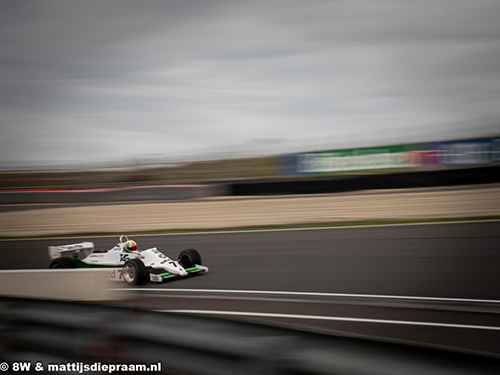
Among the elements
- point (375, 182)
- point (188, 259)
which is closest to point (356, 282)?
point (188, 259)

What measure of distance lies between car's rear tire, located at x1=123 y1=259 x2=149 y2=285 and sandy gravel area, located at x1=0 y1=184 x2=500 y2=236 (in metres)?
6.03

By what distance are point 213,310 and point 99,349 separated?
325 centimetres

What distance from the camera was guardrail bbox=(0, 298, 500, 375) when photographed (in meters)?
1.92

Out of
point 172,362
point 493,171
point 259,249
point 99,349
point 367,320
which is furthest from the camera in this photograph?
point 493,171

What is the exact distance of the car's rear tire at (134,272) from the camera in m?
7.28

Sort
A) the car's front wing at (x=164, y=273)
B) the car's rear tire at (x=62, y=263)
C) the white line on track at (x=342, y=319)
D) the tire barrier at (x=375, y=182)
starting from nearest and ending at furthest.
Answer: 1. the white line on track at (x=342, y=319)
2. the car's front wing at (x=164, y=273)
3. the car's rear tire at (x=62, y=263)
4. the tire barrier at (x=375, y=182)

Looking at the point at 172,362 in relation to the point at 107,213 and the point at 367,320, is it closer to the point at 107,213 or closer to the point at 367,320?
the point at 367,320

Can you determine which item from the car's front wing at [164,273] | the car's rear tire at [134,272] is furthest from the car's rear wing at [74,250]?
the car's front wing at [164,273]

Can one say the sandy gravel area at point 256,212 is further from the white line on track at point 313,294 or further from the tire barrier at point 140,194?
the white line on track at point 313,294

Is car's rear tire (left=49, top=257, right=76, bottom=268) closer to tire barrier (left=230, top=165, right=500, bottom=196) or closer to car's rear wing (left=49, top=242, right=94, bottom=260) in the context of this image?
car's rear wing (left=49, top=242, right=94, bottom=260)

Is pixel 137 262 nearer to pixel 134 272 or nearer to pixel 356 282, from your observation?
pixel 134 272

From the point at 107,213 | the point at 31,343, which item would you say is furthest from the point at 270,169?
the point at 31,343

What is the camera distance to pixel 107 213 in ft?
59.4

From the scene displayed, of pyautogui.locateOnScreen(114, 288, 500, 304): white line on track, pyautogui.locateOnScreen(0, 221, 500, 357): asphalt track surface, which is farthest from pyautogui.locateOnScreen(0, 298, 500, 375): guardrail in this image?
pyautogui.locateOnScreen(114, 288, 500, 304): white line on track
